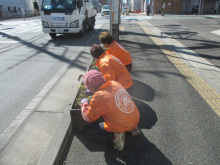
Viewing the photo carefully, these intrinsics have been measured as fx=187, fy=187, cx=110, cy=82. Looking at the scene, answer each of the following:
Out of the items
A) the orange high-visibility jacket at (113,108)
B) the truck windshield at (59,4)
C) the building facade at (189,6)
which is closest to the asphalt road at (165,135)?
the orange high-visibility jacket at (113,108)

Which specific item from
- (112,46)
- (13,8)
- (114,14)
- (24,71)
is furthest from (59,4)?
(13,8)

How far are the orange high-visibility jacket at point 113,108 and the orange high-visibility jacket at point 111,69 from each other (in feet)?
2.41

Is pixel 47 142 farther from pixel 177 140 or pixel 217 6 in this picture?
pixel 217 6

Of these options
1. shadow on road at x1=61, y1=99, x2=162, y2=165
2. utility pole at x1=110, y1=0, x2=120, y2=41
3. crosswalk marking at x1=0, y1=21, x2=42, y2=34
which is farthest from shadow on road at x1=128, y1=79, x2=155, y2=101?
crosswalk marking at x1=0, y1=21, x2=42, y2=34

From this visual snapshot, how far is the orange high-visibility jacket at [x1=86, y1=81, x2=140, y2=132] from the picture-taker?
2.30 meters

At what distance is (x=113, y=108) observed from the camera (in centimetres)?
232

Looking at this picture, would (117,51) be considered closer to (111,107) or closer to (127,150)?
(111,107)

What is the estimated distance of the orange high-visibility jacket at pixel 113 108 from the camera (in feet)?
7.54

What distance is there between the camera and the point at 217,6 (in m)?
35.4

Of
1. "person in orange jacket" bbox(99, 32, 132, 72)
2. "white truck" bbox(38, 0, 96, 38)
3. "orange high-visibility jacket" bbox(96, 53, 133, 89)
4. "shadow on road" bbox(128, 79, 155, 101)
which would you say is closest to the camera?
"orange high-visibility jacket" bbox(96, 53, 133, 89)

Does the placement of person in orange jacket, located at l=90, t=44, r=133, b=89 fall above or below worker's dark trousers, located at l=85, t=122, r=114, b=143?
above

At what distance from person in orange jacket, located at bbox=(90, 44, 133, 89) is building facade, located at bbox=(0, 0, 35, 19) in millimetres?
35924

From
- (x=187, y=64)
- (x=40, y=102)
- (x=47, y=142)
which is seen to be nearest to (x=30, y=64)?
(x=40, y=102)

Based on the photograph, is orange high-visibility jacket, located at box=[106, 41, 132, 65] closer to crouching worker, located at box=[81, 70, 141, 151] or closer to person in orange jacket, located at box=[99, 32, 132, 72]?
person in orange jacket, located at box=[99, 32, 132, 72]
